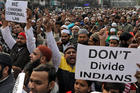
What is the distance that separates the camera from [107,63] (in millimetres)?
3277

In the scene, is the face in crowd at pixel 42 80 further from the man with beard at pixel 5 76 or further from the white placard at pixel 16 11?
the white placard at pixel 16 11

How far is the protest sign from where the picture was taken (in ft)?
10.7

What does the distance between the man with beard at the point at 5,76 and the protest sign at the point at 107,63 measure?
2.87 ft

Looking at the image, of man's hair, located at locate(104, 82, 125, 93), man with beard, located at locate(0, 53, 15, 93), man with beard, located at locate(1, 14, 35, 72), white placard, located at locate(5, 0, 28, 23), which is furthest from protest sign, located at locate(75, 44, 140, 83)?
white placard, located at locate(5, 0, 28, 23)

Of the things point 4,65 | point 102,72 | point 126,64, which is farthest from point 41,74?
point 126,64

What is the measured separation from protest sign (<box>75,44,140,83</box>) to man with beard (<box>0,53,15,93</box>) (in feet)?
2.87

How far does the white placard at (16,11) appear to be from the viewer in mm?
5105

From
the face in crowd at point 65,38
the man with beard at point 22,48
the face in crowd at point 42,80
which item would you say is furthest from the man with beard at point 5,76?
the face in crowd at point 65,38

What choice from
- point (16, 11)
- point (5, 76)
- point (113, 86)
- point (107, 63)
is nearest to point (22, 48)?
point (16, 11)

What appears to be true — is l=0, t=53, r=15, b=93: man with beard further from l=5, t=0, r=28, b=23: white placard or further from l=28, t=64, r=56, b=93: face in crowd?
l=5, t=0, r=28, b=23: white placard

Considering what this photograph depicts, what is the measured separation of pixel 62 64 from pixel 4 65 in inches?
40.7

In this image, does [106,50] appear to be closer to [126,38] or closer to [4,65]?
[4,65]

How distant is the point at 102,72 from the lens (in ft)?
10.8

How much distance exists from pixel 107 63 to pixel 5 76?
4.44 ft
